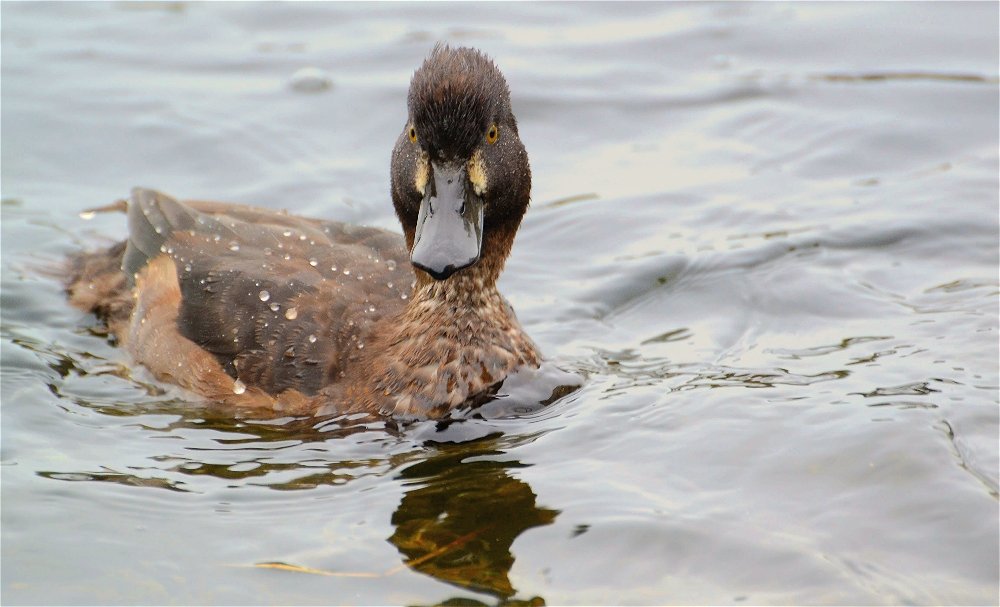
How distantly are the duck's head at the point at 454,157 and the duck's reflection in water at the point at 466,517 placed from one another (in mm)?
887

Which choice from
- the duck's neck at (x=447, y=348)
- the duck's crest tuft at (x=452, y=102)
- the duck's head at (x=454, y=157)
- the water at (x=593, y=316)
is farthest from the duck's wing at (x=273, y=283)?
the duck's crest tuft at (x=452, y=102)

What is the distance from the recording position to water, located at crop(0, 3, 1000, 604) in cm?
518

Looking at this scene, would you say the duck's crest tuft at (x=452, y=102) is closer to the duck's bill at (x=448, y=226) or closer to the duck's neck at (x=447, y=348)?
the duck's bill at (x=448, y=226)

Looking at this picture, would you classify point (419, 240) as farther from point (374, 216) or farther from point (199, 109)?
point (199, 109)

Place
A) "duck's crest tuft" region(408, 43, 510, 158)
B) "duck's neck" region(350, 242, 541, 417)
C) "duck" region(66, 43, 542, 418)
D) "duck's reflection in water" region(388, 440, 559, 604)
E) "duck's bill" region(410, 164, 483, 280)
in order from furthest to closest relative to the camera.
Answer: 1. "duck's neck" region(350, 242, 541, 417)
2. "duck" region(66, 43, 542, 418)
3. "duck's crest tuft" region(408, 43, 510, 158)
4. "duck's bill" region(410, 164, 483, 280)
5. "duck's reflection in water" region(388, 440, 559, 604)

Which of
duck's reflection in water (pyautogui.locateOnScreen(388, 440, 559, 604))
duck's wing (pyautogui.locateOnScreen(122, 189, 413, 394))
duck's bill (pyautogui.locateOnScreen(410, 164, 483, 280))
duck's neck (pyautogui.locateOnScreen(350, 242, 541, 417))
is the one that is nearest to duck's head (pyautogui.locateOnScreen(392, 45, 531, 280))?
duck's bill (pyautogui.locateOnScreen(410, 164, 483, 280))

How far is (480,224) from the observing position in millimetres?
6215

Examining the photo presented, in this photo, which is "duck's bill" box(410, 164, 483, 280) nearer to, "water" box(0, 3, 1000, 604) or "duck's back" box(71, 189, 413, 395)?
"duck's back" box(71, 189, 413, 395)

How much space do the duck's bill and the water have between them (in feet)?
2.99


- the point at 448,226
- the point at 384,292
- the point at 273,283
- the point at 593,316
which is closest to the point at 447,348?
the point at 384,292

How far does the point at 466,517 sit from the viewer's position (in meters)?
5.48

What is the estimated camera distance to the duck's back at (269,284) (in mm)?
6598

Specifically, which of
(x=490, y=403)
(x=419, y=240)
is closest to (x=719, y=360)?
(x=490, y=403)

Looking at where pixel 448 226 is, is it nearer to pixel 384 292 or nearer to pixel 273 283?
pixel 384 292
